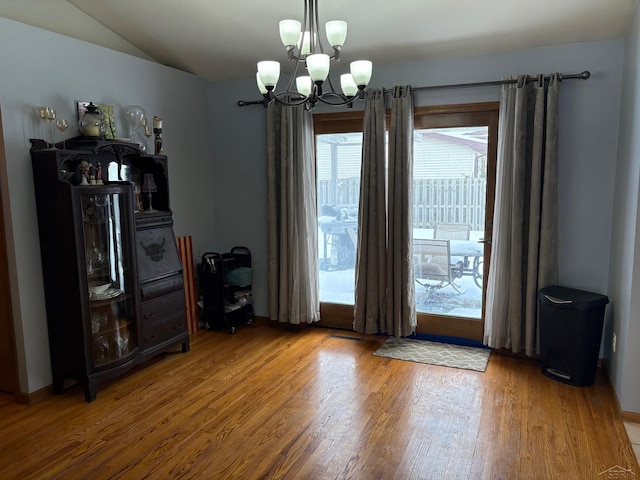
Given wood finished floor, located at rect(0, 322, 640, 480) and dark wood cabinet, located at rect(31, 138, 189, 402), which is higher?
dark wood cabinet, located at rect(31, 138, 189, 402)

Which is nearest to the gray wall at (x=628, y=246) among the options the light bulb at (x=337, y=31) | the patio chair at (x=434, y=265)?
the patio chair at (x=434, y=265)

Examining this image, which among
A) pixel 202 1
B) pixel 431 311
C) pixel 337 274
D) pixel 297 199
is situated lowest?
pixel 431 311

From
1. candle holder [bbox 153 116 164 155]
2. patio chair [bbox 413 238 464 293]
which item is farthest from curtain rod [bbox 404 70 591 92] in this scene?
candle holder [bbox 153 116 164 155]

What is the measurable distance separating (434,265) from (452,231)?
0.34 meters

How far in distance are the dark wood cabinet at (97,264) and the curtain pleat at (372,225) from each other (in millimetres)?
1612

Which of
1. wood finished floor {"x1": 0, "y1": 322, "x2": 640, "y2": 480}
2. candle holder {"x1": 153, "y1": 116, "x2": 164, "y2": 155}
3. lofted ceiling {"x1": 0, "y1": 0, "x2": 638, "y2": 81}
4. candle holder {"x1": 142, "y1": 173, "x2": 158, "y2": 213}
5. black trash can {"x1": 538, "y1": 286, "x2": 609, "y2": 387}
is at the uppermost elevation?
lofted ceiling {"x1": 0, "y1": 0, "x2": 638, "y2": 81}

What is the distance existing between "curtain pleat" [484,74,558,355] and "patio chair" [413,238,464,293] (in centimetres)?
39

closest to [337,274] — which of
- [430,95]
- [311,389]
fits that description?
[311,389]

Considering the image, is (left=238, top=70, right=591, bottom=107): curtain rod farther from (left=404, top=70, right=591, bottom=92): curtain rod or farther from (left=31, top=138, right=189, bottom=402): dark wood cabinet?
(left=31, top=138, right=189, bottom=402): dark wood cabinet

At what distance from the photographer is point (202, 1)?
3336 millimetres

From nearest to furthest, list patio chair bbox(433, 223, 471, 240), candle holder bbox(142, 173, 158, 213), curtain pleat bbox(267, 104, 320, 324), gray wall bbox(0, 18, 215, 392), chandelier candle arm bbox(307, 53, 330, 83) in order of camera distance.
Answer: chandelier candle arm bbox(307, 53, 330, 83)
gray wall bbox(0, 18, 215, 392)
candle holder bbox(142, 173, 158, 213)
patio chair bbox(433, 223, 471, 240)
curtain pleat bbox(267, 104, 320, 324)

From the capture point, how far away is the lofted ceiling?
10.2 ft

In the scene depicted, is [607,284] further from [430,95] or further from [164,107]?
[164,107]

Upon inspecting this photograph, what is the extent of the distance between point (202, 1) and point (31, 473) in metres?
3.10
